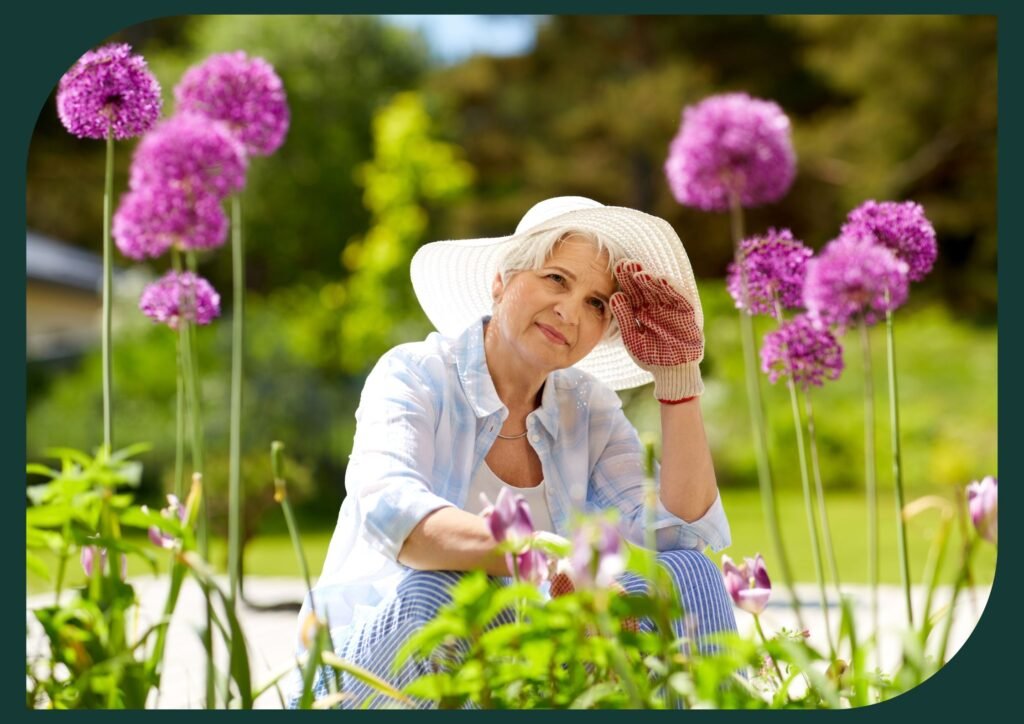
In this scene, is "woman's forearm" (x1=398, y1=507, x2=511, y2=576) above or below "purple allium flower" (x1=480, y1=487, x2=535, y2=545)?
below

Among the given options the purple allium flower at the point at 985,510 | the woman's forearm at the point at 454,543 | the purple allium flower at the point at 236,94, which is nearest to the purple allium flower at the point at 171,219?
the purple allium flower at the point at 236,94

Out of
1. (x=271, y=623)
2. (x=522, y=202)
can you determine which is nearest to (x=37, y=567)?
(x=271, y=623)

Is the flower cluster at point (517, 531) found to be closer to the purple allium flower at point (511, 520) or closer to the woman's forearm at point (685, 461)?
the purple allium flower at point (511, 520)

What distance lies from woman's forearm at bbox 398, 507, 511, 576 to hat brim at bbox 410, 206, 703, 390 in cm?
66

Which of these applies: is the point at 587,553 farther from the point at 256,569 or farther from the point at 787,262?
the point at 256,569

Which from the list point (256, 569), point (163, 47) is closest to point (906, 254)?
point (256, 569)

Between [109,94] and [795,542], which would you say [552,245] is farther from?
[795,542]

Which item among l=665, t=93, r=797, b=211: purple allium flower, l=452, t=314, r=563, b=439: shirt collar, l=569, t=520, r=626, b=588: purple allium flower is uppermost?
l=665, t=93, r=797, b=211: purple allium flower

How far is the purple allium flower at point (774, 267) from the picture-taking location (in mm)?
2275

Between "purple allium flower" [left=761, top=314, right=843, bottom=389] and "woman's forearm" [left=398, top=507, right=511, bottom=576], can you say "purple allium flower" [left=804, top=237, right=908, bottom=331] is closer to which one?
"purple allium flower" [left=761, top=314, right=843, bottom=389]

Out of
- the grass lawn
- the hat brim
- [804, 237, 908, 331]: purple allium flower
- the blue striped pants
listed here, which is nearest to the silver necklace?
the hat brim

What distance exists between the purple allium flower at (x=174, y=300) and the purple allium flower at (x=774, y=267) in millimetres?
1014

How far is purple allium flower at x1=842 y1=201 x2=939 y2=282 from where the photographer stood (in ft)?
7.09

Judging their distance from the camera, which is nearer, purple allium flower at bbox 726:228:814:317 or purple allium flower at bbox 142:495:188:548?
purple allium flower at bbox 142:495:188:548
